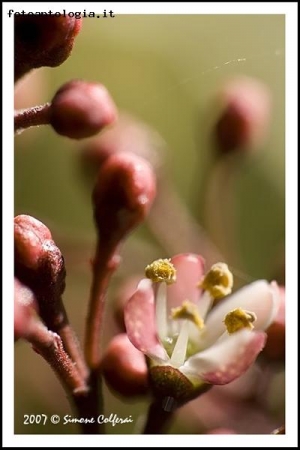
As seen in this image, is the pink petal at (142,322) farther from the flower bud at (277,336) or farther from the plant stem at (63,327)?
the flower bud at (277,336)

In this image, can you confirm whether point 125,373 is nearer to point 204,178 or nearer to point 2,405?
point 2,405

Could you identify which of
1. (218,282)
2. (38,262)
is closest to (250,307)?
(218,282)

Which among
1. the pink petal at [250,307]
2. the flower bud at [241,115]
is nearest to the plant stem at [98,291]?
the pink petal at [250,307]

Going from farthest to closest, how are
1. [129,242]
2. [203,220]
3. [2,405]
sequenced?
[203,220], [129,242], [2,405]

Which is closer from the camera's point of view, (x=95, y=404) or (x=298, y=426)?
(x=95, y=404)

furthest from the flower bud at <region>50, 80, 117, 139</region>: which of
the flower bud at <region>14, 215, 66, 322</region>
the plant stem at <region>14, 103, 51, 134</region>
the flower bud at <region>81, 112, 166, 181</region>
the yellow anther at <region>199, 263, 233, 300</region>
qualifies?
the flower bud at <region>81, 112, 166, 181</region>

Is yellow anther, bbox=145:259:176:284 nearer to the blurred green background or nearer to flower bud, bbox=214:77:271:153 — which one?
the blurred green background

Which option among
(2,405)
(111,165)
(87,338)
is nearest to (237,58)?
(111,165)
